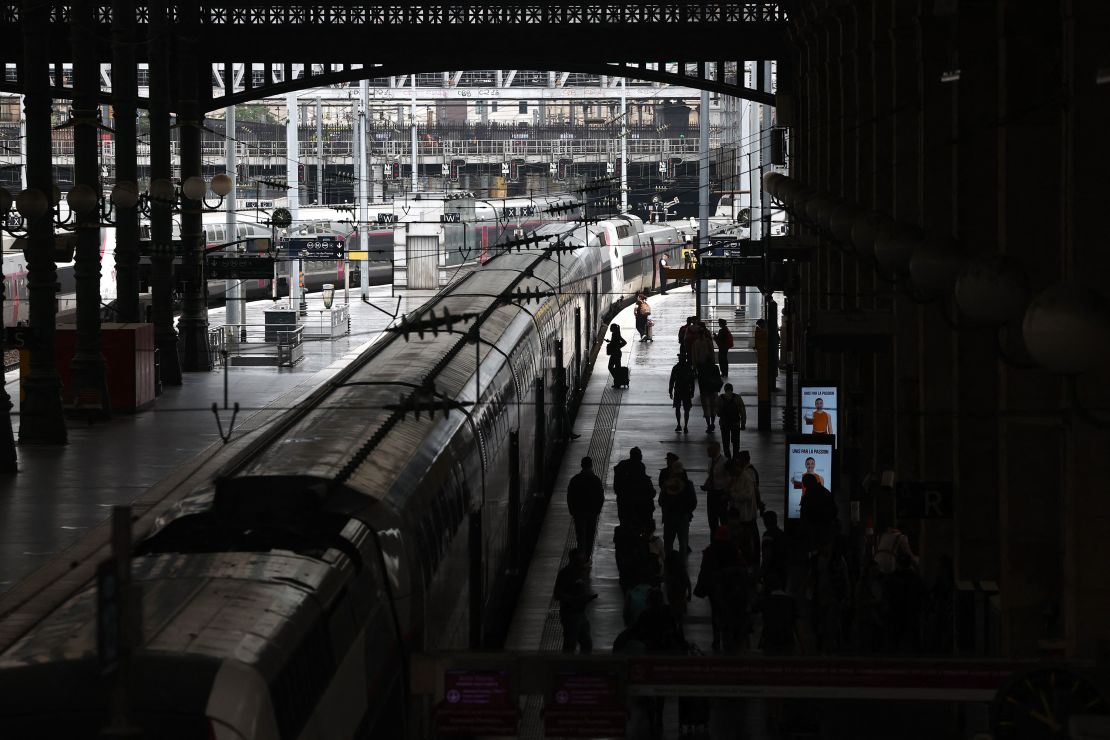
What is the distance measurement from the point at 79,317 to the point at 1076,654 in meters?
22.7

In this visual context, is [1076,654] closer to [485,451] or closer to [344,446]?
[344,446]

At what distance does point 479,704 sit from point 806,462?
1004cm

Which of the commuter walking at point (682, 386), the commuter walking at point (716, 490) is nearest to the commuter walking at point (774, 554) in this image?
the commuter walking at point (716, 490)

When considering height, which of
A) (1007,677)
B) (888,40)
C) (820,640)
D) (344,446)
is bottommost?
(820,640)

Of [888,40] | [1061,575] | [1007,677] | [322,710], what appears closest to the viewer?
[322,710]

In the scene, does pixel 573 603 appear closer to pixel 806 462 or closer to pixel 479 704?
pixel 806 462

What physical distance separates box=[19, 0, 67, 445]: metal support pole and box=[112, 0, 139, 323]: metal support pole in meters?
5.11

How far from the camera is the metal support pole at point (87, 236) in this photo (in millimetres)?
30172

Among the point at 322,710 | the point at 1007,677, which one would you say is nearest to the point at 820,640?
the point at 1007,677

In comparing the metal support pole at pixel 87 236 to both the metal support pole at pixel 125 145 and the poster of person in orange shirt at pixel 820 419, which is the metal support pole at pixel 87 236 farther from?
the poster of person in orange shirt at pixel 820 419

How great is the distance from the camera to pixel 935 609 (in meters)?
16.4

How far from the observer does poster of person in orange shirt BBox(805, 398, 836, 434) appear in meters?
23.4

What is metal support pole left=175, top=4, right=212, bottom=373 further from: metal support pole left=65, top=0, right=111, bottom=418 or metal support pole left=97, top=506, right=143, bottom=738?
metal support pole left=97, top=506, right=143, bottom=738

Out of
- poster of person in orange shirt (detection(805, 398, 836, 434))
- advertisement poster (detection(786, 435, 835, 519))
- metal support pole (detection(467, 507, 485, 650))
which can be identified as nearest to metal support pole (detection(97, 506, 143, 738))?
metal support pole (detection(467, 507, 485, 650))
